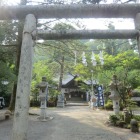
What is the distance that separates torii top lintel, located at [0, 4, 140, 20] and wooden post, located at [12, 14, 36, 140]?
1.29 ft

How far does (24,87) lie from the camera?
444cm

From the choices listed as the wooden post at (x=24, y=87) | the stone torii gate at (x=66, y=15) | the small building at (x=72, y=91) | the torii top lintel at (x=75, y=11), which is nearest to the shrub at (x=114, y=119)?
the stone torii gate at (x=66, y=15)

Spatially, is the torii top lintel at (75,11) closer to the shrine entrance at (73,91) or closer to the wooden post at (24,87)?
the wooden post at (24,87)

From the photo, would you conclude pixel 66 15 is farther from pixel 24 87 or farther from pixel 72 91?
pixel 72 91

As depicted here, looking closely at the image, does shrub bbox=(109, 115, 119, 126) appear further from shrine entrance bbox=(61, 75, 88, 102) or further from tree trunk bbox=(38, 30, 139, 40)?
shrine entrance bbox=(61, 75, 88, 102)

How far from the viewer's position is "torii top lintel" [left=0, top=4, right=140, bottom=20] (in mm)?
4914

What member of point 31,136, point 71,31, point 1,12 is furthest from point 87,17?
point 31,136

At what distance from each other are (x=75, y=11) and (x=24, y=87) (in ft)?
A: 7.38

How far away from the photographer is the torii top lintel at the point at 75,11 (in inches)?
193

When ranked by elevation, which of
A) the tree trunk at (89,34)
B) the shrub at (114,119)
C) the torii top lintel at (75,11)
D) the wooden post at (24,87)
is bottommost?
the shrub at (114,119)

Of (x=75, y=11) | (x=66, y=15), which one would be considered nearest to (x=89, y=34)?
(x=75, y=11)

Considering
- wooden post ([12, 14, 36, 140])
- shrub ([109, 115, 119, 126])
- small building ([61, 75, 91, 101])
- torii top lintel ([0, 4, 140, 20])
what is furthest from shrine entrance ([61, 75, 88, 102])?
wooden post ([12, 14, 36, 140])

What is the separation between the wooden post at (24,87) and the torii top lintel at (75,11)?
0.39 metres

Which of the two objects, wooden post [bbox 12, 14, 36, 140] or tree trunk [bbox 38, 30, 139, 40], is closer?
wooden post [bbox 12, 14, 36, 140]
